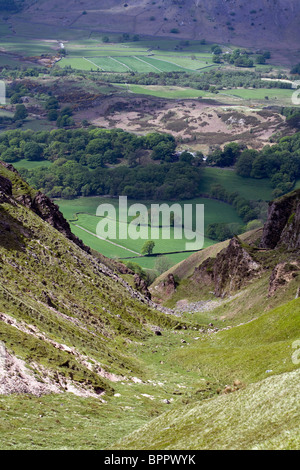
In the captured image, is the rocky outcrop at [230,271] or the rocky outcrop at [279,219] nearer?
the rocky outcrop at [230,271]

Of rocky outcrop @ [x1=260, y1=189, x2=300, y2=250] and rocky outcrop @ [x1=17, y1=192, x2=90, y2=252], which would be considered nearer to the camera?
rocky outcrop @ [x1=17, y1=192, x2=90, y2=252]

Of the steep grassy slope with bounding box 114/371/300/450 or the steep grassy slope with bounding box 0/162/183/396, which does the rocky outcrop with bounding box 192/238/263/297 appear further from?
the steep grassy slope with bounding box 114/371/300/450

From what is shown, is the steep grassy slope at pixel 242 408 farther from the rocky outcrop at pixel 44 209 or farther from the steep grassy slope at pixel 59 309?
the rocky outcrop at pixel 44 209

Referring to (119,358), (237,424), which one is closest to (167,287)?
(119,358)

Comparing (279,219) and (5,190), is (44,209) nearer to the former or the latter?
(5,190)

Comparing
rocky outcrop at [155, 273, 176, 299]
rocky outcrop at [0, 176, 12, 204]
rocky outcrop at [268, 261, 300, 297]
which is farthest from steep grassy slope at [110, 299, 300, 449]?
rocky outcrop at [155, 273, 176, 299]

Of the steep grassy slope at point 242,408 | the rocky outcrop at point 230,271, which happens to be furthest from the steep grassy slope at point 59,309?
the rocky outcrop at point 230,271
